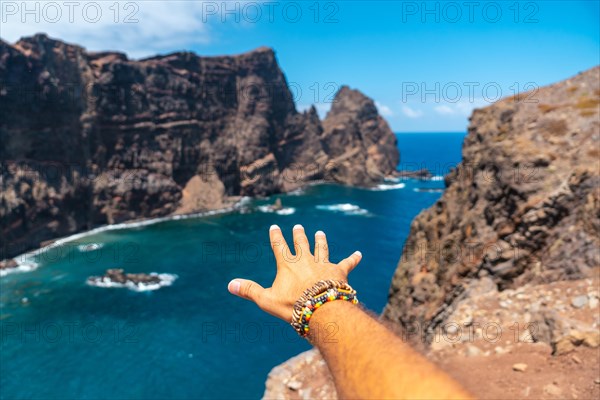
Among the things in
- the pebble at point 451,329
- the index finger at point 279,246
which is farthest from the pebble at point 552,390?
the index finger at point 279,246

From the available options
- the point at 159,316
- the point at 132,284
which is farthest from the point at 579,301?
the point at 132,284

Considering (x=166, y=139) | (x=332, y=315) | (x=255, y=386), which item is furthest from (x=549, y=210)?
(x=166, y=139)

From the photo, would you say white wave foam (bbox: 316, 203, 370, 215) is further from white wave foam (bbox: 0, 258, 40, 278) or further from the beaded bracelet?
the beaded bracelet

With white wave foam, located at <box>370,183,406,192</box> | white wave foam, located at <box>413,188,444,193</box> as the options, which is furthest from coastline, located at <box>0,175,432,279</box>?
white wave foam, located at <box>413,188,444,193</box>

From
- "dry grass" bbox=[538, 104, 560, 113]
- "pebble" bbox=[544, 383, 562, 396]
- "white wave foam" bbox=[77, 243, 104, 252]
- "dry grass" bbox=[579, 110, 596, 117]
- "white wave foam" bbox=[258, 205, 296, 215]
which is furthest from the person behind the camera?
"white wave foam" bbox=[258, 205, 296, 215]

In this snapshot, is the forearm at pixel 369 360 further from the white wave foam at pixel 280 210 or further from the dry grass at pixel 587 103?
the white wave foam at pixel 280 210
